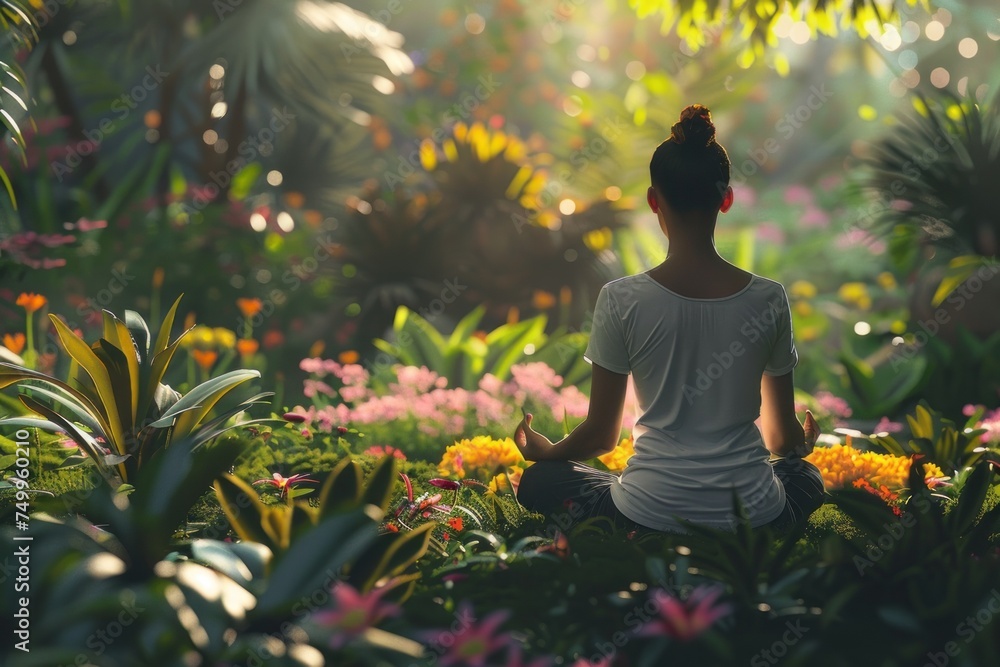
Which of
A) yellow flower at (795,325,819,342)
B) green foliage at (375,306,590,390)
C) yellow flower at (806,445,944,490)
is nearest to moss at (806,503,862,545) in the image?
yellow flower at (806,445,944,490)

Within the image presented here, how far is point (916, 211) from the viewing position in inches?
220

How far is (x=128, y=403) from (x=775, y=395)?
1.94 meters

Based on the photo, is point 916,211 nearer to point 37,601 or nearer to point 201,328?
point 201,328

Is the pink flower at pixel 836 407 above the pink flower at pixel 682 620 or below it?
below

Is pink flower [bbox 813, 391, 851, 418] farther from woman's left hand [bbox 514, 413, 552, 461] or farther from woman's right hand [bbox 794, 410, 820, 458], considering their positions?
woman's left hand [bbox 514, 413, 552, 461]

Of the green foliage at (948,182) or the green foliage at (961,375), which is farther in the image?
the green foliage at (948,182)

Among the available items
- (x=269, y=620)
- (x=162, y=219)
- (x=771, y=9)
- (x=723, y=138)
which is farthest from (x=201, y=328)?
(x=723, y=138)

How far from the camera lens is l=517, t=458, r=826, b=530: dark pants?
2.51 meters

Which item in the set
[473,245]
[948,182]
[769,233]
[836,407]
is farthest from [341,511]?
[769,233]

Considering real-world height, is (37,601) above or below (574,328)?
above

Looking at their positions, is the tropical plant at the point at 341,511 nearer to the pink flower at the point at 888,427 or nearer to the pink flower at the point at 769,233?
the pink flower at the point at 888,427

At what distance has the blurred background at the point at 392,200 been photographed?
208 inches

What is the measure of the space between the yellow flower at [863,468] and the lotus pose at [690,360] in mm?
814

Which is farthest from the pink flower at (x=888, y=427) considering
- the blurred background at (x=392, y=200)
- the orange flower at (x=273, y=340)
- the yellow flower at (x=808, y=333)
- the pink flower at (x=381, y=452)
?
the yellow flower at (x=808, y=333)
